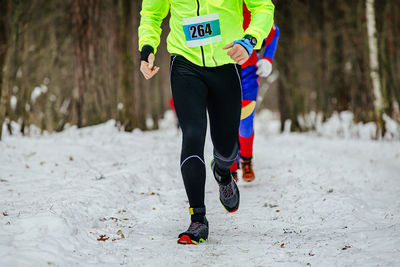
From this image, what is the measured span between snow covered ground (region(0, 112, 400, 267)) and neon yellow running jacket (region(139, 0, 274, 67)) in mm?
1284

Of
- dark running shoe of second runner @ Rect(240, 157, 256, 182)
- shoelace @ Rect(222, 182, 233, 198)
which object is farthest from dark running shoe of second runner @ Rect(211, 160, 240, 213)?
A: dark running shoe of second runner @ Rect(240, 157, 256, 182)

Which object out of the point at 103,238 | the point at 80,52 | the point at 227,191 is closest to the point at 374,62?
the point at 80,52

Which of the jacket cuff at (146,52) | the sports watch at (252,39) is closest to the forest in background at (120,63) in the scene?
the jacket cuff at (146,52)

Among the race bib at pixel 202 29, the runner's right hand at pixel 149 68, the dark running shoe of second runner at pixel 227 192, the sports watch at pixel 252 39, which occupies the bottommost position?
the dark running shoe of second runner at pixel 227 192

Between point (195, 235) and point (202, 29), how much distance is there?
1.37 meters

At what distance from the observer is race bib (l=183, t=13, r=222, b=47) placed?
2730 millimetres

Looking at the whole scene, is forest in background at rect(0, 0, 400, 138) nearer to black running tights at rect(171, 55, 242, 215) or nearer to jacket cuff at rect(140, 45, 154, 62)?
jacket cuff at rect(140, 45, 154, 62)

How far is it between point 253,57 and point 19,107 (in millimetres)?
6292

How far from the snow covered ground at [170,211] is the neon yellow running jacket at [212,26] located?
1.28 metres

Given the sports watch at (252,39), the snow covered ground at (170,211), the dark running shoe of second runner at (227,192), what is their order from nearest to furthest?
the snow covered ground at (170,211) < the sports watch at (252,39) < the dark running shoe of second runner at (227,192)

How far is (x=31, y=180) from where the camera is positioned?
427 cm

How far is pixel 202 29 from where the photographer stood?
273cm

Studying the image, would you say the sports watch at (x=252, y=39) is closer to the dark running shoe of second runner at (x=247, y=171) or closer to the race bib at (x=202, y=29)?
the race bib at (x=202, y=29)

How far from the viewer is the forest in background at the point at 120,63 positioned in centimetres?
795
